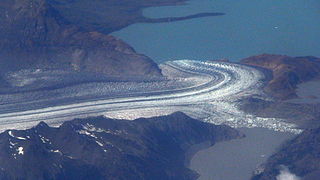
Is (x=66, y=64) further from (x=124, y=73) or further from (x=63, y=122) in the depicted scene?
(x=63, y=122)

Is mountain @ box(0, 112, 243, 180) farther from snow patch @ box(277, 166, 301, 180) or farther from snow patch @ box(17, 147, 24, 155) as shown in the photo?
snow patch @ box(277, 166, 301, 180)

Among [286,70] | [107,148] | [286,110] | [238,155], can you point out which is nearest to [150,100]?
[107,148]

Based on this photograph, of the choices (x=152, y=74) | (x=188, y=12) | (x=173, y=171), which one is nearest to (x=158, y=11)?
(x=188, y=12)

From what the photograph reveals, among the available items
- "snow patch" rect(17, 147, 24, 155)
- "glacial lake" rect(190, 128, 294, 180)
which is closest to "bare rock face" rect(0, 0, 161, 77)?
"glacial lake" rect(190, 128, 294, 180)

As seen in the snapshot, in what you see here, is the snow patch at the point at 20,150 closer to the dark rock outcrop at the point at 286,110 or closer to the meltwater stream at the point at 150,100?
the meltwater stream at the point at 150,100

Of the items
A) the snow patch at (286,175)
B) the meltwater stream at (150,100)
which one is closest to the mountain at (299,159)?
the snow patch at (286,175)
